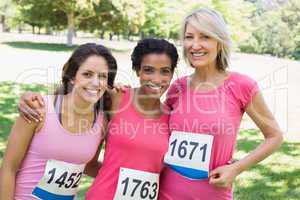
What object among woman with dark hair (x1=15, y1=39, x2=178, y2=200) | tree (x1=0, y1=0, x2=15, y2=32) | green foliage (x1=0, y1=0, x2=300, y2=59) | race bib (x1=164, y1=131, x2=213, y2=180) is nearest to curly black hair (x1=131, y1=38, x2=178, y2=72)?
woman with dark hair (x1=15, y1=39, x2=178, y2=200)

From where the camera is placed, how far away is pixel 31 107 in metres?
2.29

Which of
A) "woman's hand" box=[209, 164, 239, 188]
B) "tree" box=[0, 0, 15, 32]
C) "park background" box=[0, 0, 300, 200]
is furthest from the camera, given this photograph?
"tree" box=[0, 0, 15, 32]

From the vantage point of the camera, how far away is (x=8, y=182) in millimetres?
2328

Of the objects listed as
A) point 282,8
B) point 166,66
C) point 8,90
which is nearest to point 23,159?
point 166,66

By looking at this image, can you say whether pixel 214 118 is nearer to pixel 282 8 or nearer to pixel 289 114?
pixel 289 114

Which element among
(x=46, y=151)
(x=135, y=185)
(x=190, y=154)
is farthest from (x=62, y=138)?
(x=190, y=154)

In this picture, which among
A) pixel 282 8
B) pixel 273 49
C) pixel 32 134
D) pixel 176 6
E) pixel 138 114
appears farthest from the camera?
pixel 282 8

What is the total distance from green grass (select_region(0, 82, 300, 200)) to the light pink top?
2.39m

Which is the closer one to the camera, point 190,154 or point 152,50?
point 190,154

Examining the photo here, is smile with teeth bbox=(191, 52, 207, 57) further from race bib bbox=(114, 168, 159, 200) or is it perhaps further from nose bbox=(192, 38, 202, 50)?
race bib bbox=(114, 168, 159, 200)

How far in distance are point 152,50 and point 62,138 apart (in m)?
0.79

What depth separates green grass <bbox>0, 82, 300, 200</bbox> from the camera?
4.96m

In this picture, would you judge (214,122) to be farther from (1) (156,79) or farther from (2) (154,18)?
(2) (154,18)

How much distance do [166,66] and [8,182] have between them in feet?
3.71
